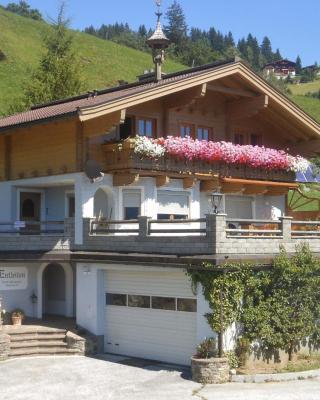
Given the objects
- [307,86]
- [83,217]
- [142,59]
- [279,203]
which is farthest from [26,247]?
[307,86]

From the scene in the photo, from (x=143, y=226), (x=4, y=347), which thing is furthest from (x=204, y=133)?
(x=4, y=347)

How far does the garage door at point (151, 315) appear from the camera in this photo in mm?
20078

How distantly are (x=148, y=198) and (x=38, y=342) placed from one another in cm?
609

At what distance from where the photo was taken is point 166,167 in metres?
23.8

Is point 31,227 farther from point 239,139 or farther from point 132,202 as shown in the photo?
point 239,139

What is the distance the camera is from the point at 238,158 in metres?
25.8

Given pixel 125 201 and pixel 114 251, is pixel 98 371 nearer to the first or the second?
pixel 114 251

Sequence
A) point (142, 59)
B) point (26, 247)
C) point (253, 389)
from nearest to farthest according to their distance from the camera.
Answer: point (253, 389) < point (26, 247) < point (142, 59)

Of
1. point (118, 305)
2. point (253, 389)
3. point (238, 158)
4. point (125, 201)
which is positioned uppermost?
point (238, 158)

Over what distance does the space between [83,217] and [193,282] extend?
5242mm

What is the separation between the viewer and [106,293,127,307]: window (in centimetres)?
2181

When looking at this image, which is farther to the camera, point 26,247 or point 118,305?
point 26,247

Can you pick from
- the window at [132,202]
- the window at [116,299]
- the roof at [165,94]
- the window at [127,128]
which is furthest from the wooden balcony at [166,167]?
the window at [116,299]

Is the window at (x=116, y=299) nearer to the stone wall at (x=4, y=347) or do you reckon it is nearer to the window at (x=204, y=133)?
the stone wall at (x=4, y=347)
